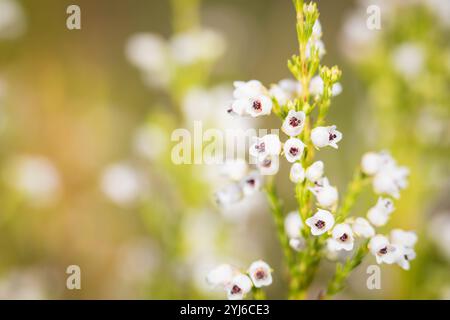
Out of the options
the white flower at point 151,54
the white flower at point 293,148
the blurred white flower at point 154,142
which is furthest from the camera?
the white flower at point 151,54

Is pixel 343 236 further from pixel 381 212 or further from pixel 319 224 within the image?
pixel 381 212

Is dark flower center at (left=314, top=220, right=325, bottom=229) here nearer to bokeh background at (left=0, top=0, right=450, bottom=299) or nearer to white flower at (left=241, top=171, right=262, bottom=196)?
white flower at (left=241, top=171, right=262, bottom=196)

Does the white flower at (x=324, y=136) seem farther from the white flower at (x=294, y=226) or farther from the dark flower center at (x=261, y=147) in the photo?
the white flower at (x=294, y=226)

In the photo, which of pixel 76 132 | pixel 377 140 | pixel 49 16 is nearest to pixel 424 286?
pixel 377 140

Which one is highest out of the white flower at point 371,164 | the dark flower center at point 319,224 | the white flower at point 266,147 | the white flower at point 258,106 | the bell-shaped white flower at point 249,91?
the bell-shaped white flower at point 249,91

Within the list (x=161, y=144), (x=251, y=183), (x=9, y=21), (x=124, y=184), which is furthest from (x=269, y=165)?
(x=9, y=21)

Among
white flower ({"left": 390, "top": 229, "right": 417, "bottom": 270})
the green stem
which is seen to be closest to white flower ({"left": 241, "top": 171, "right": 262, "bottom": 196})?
the green stem

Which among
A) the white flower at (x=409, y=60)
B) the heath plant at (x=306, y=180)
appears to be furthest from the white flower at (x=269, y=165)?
the white flower at (x=409, y=60)

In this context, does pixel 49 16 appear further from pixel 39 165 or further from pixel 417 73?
pixel 417 73
